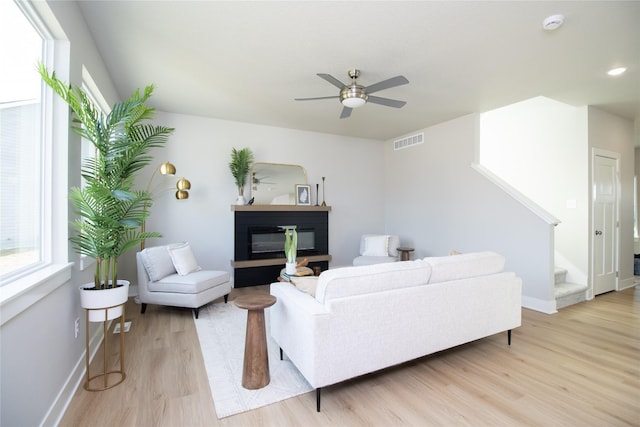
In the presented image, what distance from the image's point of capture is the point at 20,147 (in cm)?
164

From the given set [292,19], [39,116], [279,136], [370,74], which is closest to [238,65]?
[292,19]

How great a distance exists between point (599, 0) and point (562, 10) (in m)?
0.20

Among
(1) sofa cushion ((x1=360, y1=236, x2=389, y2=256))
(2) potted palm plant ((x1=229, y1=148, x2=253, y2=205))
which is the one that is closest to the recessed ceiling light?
(1) sofa cushion ((x1=360, y1=236, x2=389, y2=256))

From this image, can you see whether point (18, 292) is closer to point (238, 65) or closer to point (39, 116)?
point (39, 116)

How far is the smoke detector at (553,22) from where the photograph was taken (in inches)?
86.4

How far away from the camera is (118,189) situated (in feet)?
6.27

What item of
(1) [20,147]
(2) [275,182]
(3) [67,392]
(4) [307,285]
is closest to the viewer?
(1) [20,147]

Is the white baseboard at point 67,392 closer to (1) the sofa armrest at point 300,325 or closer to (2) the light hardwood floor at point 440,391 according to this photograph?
(2) the light hardwood floor at point 440,391

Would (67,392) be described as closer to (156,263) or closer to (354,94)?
(156,263)

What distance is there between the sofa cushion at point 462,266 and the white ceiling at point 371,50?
186 cm

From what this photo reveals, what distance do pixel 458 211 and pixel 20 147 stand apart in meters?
4.95

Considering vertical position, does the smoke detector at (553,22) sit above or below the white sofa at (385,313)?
above

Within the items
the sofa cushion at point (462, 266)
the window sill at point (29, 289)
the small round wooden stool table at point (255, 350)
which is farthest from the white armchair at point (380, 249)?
the window sill at point (29, 289)

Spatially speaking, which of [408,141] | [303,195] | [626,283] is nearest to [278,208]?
[303,195]
